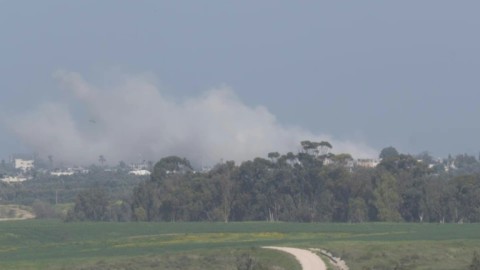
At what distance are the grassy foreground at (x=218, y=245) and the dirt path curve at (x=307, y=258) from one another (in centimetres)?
77

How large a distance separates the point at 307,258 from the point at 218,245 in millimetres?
15576

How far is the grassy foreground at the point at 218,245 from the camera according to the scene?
65375 millimetres

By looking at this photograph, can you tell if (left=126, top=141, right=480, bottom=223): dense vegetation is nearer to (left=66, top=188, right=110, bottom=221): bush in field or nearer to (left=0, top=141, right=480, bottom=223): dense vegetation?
(left=0, top=141, right=480, bottom=223): dense vegetation

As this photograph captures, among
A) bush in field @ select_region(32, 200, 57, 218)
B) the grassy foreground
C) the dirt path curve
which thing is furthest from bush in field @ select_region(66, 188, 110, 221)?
the dirt path curve

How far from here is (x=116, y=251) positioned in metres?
80.9

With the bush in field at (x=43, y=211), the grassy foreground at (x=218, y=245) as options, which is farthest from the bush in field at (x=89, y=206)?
the grassy foreground at (x=218, y=245)

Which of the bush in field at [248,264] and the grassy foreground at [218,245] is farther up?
the grassy foreground at [218,245]

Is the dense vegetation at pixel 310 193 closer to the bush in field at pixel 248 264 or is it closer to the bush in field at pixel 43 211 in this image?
the bush in field at pixel 43 211

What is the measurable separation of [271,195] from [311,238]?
48.0 m

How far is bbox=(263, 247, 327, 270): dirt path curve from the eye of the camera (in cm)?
6125

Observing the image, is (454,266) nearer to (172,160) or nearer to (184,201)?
(184,201)

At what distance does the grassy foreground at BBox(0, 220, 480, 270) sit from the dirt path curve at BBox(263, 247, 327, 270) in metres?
0.77

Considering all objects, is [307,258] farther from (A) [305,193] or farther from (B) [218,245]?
(A) [305,193]

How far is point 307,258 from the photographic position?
219ft
